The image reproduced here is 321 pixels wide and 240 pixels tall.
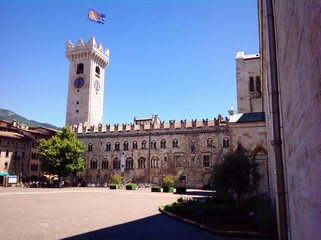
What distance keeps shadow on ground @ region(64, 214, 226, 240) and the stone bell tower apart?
54024 millimetres

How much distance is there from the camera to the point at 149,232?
34.7ft

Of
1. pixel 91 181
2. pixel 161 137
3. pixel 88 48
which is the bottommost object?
pixel 91 181

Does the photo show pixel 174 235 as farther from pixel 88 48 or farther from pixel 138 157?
pixel 88 48

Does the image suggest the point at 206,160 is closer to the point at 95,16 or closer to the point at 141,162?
the point at 141,162

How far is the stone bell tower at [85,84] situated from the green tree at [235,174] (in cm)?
5074

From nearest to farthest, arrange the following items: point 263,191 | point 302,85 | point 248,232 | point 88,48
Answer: point 302,85, point 248,232, point 263,191, point 88,48

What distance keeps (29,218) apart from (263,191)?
16.3 m

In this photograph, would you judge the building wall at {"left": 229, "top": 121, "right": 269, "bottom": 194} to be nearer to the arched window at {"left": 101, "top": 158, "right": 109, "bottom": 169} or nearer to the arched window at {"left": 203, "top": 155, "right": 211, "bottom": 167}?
the arched window at {"left": 203, "top": 155, "right": 211, "bottom": 167}

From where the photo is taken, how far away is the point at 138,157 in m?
55.0

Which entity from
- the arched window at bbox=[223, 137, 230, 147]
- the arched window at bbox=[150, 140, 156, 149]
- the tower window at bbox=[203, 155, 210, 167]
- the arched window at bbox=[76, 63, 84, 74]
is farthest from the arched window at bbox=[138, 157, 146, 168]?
the arched window at bbox=[76, 63, 84, 74]

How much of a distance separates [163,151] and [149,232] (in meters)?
43.0

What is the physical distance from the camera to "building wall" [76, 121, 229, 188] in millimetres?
50000

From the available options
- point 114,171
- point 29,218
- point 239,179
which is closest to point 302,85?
point 29,218

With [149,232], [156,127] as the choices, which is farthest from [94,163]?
[149,232]
